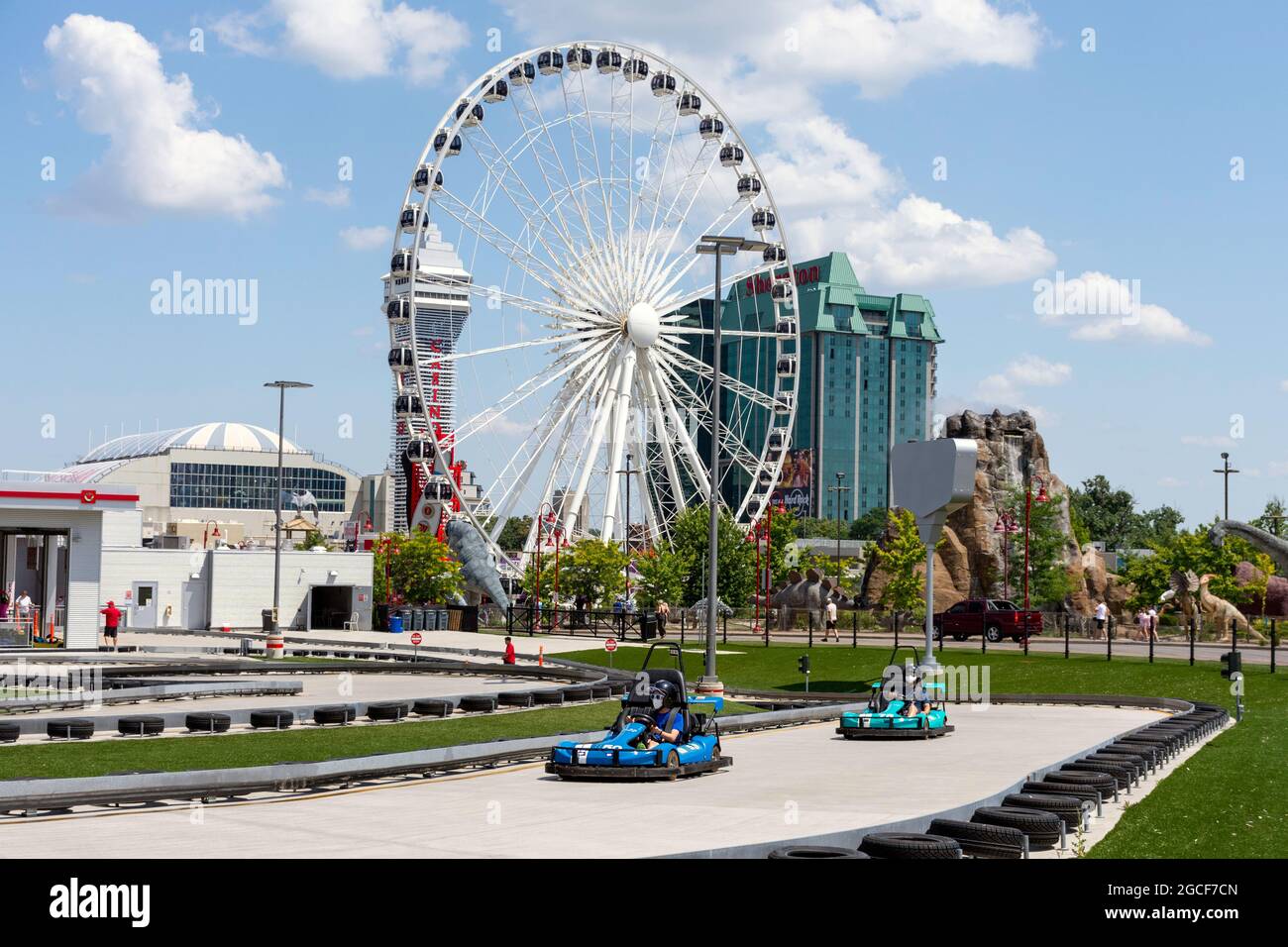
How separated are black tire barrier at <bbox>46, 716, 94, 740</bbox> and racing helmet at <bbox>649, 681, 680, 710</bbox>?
10.4 m

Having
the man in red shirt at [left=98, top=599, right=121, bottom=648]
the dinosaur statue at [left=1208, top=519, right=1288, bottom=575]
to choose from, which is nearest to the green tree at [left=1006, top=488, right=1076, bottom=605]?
the dinosaur statue at [left=1208, top=519, right=1288, bottom=575]

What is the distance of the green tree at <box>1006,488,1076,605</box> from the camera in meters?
73.3

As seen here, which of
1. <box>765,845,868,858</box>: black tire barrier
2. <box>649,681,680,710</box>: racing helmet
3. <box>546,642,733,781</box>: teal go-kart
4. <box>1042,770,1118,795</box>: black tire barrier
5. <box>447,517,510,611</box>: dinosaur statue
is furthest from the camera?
<box>447,517,510,611</box>: dinosaur statue

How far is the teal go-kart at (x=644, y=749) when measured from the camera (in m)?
21.1

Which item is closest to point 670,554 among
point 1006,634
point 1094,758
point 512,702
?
point 1006,634

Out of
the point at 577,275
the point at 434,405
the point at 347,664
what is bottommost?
the point at 347,664

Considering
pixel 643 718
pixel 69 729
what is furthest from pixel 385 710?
pixel 643 718

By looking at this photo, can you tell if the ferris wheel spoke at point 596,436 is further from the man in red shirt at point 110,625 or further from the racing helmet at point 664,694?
the racing helmet at point 664,694

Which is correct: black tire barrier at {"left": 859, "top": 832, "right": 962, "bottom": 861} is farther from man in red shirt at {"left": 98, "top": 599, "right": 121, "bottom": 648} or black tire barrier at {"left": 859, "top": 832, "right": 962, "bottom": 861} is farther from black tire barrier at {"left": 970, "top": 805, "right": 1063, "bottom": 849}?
man in red shirt at {"left": 98, "top": 599, "right": 121, "bottom": 648}

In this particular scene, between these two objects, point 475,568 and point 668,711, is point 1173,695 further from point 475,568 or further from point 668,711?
point 475,568

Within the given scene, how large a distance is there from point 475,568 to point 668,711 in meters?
70.9
